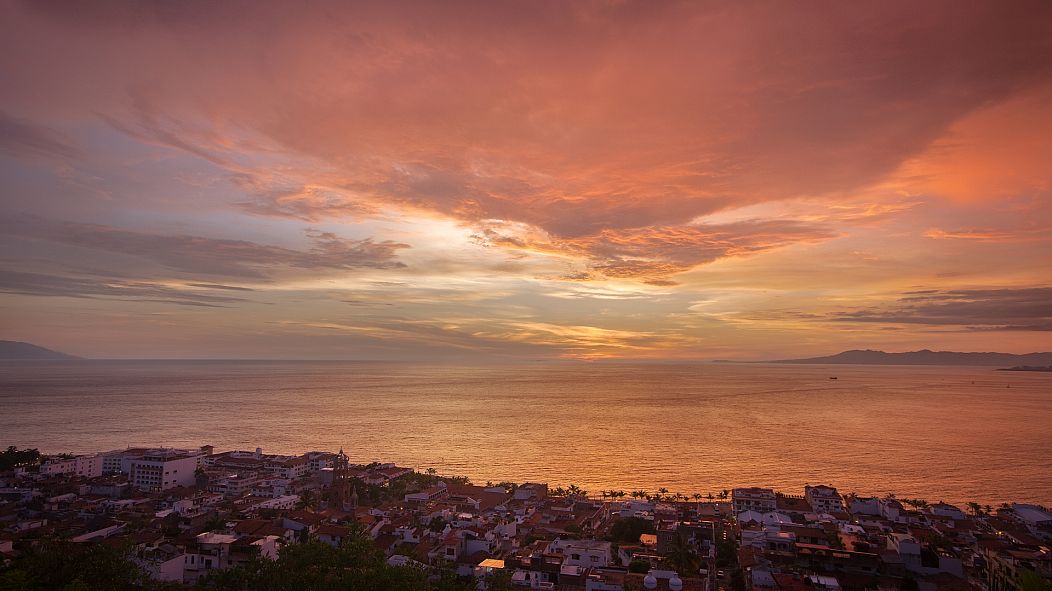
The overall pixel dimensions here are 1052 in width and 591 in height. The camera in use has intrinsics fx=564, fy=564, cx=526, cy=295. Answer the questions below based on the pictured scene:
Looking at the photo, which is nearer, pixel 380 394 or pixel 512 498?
pixel 512 498

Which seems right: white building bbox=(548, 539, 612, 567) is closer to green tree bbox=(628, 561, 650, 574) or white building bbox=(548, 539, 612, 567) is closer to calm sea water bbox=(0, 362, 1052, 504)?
green tree bbox=(628, 561, 650, 574)

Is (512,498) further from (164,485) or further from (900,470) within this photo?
(900,470)

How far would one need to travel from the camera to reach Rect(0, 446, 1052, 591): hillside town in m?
22.5

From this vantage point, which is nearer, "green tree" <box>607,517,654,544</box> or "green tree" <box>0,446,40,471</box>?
"green tree" <box>607,517,654,544</box>

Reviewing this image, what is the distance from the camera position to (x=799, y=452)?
196ft

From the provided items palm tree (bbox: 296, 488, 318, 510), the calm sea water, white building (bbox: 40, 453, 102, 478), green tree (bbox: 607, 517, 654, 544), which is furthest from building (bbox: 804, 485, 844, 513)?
white building (bbox: 40, 453, 102, 478)

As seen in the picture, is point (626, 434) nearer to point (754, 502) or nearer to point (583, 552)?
point (754, 502)

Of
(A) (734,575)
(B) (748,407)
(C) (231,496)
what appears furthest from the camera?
(B) (748,407)

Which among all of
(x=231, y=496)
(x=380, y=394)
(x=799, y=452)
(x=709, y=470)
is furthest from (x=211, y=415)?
(x=799, y=452)

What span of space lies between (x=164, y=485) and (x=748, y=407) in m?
90.3

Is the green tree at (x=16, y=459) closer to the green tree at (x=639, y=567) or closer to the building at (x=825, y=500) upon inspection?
the green tree at (x=639, y=567)

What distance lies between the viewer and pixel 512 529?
95.6ft

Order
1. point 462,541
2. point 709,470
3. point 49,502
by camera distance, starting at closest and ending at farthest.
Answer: point 462,541, point 49,502, point 709,470

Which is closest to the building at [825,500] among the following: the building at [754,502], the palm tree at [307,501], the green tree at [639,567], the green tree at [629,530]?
the building at [754,502]
